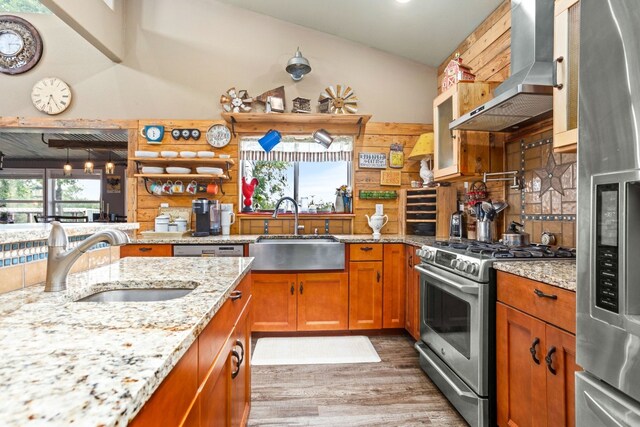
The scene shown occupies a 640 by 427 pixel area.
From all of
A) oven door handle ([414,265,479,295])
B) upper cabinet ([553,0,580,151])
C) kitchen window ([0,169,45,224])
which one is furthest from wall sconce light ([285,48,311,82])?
kitchen window ([0,169,45,224])

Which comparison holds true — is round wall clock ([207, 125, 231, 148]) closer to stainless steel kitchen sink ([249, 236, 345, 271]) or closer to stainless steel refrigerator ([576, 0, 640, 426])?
stainless steel kitchen sink ([249, 236, 345, 271])

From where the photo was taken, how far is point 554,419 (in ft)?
4.48

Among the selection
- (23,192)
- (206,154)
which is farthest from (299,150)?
(23,192)

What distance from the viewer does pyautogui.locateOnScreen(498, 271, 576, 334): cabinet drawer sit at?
1294mm

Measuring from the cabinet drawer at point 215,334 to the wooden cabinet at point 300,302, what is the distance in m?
1.69

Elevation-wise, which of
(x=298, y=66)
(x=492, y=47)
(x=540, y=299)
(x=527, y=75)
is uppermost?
(x=298, y=66)

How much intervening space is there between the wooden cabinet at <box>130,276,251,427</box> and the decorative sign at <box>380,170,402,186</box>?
2510mm

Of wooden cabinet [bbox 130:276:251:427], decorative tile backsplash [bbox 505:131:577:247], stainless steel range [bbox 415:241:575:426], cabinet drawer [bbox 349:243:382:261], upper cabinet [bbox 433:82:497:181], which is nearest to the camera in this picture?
wooden cabinet [bbox 130:276:251:427]

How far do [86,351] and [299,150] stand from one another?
3.44 metres

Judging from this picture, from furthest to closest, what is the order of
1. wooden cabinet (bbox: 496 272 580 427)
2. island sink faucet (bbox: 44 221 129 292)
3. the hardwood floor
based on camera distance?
the hardwood floor, wooden cabinet (bbox: 496 272 580 427), island sink faucet (bbox: 44 221 129 292)

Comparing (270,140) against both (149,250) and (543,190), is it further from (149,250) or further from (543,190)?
(543,190)

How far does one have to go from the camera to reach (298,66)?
3.56 meters

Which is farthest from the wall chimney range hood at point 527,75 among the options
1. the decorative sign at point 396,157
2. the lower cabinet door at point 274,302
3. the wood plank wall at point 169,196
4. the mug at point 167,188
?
the mug at point 167,188

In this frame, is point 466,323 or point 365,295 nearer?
point 466,323
